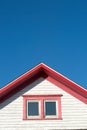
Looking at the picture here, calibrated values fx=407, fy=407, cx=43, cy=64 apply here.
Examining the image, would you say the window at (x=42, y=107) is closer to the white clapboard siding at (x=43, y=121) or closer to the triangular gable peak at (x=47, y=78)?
the white clapboard siding at (x=43, y=121)

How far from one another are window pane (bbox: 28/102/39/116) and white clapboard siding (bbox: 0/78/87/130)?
509mm

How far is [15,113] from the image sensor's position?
2419cm

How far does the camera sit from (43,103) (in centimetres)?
2464

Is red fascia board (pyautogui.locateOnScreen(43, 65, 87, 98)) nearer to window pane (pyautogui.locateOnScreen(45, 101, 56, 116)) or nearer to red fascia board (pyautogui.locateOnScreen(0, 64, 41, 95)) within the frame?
red fascia board (pyautogui.locateOnScreen(0, 64, 41, 95))

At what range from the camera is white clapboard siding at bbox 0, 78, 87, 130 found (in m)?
23.8

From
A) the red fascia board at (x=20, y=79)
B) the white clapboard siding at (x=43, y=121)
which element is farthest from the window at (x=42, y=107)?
the red fascia board at (x=20, y=79)

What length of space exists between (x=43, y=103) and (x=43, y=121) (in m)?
1.17

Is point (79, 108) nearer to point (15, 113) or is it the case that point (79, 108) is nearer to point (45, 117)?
point (45, 117)

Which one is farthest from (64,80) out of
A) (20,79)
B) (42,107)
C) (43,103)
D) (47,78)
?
(20,79)

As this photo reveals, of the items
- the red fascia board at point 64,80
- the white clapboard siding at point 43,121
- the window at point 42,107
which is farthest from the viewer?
the red fascia board at point 64,80

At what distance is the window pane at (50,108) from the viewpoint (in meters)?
24.4

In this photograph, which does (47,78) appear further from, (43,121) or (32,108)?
(43,121)

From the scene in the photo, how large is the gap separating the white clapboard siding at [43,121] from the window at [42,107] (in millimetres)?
247

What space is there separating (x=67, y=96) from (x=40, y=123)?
92.9 inches
